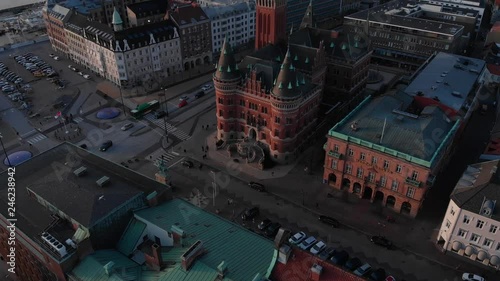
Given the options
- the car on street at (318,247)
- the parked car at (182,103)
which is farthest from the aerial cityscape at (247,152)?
the car on street at (318,247)

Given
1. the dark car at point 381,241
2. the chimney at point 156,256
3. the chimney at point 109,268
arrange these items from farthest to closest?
the dark car at point 381,241 < the chimney at point 156,256 < the chimney at point 109,268

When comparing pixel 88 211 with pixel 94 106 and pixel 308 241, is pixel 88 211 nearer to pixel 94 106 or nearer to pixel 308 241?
pixel 308 241

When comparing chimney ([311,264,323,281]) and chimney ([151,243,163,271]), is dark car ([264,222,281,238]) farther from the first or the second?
chimney ([311,264,323,281])

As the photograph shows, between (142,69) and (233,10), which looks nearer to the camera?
(142,69)

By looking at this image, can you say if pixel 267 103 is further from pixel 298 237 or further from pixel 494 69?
pixel 494 69

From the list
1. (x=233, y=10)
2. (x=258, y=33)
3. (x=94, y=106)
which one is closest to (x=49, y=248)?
(x=94, y=106)

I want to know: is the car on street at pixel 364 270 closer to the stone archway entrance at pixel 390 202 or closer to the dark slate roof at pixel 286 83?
the stone archway entrance at pixel 390 202
